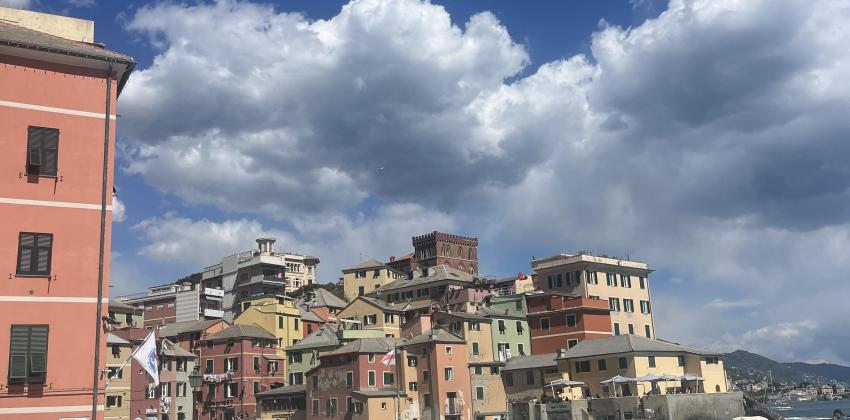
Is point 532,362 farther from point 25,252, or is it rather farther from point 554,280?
point 25,252

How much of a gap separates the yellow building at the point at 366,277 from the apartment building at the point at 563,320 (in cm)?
4480

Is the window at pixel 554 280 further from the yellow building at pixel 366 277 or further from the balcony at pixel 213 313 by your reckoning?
the balcony at pixel 213 313

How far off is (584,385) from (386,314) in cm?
3308

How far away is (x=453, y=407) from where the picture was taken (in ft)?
296

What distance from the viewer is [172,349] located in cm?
10150

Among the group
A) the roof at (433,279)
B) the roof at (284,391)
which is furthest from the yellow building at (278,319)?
the roof at (433,279)

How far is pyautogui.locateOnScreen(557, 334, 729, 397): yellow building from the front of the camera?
86.4m

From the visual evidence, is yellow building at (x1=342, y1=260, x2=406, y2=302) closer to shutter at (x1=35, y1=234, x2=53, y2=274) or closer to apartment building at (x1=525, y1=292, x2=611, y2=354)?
apartment building at (x1=525, y1=292, x2=611, y2=354)

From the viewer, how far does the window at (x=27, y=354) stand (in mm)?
28672

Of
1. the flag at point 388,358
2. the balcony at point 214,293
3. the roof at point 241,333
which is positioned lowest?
the flag at point 388,358

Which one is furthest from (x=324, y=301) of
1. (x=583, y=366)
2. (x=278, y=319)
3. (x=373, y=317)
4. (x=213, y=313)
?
(x=583, y=366)

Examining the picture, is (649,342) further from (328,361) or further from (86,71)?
(86,71)

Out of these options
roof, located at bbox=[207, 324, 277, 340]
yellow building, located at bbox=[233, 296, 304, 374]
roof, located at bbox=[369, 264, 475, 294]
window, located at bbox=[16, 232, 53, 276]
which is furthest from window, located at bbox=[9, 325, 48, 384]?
roof, located at bbox=[369, 264, 475, 294]

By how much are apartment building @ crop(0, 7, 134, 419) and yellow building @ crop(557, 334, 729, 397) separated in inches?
2563
